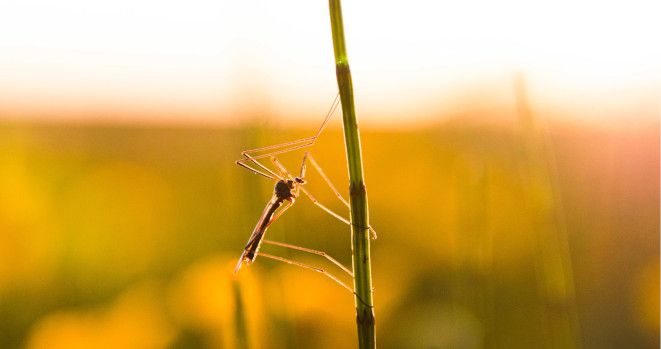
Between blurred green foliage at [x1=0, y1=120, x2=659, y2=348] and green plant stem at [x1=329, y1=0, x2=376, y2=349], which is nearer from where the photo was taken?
green plant stem at [x1=329, y1=0, x2=376, y2=349]

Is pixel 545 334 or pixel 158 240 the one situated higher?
pixel 158 240

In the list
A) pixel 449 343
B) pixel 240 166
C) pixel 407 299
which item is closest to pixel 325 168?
pixel 407 299

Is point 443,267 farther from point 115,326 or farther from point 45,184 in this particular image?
point 45,184

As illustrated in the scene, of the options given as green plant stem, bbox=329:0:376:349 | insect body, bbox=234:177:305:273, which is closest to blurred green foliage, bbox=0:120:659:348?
insect body, bbox=234:177:305:273

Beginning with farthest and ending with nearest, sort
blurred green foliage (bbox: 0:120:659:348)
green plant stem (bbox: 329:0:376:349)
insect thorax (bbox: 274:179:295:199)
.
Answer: insect thorax (bbox: 274:179:295:199), blurred green foliage (bbox: 0:120:659:348), green plant stem (bbox: 329:0:376:349)

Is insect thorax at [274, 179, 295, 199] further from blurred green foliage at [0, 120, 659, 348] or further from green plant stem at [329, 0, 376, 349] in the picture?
green plant stem at [329, 0, 376, 349]
